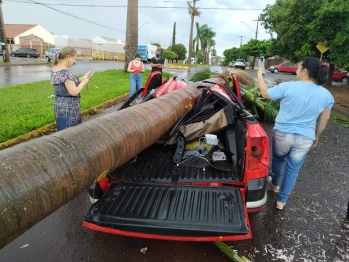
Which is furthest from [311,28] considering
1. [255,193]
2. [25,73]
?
[25,73]

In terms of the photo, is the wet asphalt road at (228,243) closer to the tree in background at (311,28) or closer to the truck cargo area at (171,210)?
the truck cargo area at (171,210)

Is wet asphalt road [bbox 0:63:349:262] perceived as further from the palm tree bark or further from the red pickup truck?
the palm tree bark

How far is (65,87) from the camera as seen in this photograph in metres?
3.63

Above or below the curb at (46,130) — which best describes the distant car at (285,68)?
above

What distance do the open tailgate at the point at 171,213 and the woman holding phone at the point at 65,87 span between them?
1.55 m

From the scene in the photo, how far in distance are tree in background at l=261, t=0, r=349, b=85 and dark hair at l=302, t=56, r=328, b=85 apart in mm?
13493

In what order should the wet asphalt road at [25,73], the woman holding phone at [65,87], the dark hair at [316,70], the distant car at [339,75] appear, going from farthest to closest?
the distant car at [339,75] → the wet asphalt road at [25,73] → the woman holding phone at [65,87] → the dark hair at [316,70]

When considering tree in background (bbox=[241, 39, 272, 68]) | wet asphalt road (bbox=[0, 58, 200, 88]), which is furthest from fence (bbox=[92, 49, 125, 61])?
wet asphalt road (bbox=[0, 58, 200, 88])

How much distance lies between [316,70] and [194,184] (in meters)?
1.63

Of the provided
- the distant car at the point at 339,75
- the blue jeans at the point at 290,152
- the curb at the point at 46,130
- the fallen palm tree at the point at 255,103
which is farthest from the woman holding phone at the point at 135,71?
the distant car at the point at 339,75

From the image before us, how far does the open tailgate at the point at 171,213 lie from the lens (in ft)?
6.96

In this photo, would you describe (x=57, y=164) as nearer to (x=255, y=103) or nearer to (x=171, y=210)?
(x=171, y=210)

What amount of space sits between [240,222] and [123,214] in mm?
928

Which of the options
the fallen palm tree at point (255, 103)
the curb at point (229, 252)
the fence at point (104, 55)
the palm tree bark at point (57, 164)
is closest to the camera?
the palm tree bark at point (57, 164)
